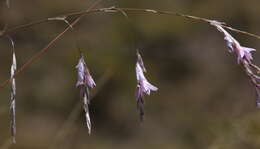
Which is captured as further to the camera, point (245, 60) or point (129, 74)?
point (129, 74)

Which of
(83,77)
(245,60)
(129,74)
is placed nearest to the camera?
(245,60)

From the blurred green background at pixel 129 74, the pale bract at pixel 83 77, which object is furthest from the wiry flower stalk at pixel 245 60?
the blurred green background at pixel 129 74

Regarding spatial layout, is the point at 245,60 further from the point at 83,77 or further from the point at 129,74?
the point at 129,74

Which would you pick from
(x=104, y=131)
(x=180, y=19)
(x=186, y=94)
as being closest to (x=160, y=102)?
(x=186, y=94)

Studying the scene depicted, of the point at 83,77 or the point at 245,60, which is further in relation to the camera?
the point at 83,77

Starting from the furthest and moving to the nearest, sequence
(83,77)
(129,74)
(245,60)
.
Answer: (129,74), (83,77), (245,60)

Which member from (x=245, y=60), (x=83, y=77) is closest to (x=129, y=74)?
(x=83, y=77)

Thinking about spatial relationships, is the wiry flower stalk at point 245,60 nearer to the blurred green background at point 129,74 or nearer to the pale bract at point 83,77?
the pale bract at point 83,77

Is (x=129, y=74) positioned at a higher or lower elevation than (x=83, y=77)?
lower

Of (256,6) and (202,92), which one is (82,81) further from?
(256,6)
